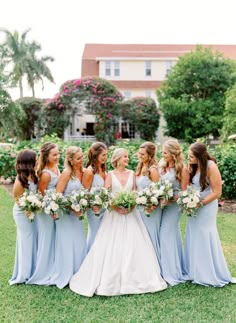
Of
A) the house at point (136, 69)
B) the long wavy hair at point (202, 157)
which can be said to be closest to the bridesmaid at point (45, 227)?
the long wavy hair at point (202, 157)

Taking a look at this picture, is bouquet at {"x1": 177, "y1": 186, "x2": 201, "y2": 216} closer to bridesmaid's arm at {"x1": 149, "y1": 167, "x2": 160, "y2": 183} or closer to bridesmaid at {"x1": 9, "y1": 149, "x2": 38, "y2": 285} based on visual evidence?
bridesmaid's arm at {"x1": 149, "y1": 167, "x2": 160, "y2": 183}

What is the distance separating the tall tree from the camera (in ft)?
101

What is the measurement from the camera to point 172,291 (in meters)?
5.31

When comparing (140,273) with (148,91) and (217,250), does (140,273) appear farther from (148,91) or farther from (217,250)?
(148,91)

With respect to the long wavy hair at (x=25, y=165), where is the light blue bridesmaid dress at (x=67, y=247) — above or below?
below

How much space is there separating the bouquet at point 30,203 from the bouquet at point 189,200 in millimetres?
1826

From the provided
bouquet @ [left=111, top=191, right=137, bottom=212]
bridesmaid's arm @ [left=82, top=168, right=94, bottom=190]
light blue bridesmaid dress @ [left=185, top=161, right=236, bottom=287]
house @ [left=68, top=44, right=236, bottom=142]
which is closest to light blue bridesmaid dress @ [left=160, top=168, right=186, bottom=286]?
light blue bridesmaid dress @ [left=185, top=161, right=236, bottom=287]

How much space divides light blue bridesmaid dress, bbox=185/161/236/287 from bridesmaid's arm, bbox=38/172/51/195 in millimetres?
2004

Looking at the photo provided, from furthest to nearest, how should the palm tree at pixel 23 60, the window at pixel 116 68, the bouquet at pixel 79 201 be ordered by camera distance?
the palm tree at pixel 23 60 → the window at pixel 116 68 → the bouquet at pixel 79 201

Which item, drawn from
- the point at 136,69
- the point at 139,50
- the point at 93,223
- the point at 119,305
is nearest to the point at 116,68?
the point at 136,69

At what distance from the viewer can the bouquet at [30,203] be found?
5227 millimetres

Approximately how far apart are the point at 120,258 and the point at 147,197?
0.88 metres

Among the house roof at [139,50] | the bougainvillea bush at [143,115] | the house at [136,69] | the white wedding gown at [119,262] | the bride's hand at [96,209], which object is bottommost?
the white wedding gown at [119,262]

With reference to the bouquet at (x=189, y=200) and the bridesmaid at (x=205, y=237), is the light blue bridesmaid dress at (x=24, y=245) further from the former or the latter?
the bridesmaid at (x=205, y=237)
